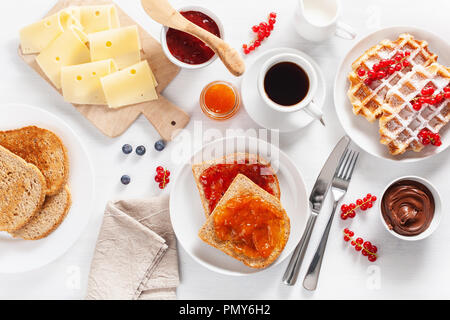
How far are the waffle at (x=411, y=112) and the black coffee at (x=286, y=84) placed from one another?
1.34ft

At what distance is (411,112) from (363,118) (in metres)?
0.23

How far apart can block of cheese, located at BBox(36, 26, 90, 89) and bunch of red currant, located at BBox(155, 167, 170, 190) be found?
2.26ft

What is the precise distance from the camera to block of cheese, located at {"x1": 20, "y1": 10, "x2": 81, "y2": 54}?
2104 mm

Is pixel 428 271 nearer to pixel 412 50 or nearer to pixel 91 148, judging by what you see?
pixel 412 50

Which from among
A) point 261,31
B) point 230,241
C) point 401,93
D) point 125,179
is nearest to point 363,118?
point 401,93

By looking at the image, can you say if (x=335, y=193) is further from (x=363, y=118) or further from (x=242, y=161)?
(x=242, y=161)

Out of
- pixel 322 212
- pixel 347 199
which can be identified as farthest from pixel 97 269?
pixel 347 199

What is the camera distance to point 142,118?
2201 mm

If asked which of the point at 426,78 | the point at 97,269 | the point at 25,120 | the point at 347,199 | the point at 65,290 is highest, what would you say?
the point at 426,78

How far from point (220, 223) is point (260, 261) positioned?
11.0 inches

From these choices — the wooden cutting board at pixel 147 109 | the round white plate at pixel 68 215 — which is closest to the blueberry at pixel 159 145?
the wooden cutting board at pixel 147 109

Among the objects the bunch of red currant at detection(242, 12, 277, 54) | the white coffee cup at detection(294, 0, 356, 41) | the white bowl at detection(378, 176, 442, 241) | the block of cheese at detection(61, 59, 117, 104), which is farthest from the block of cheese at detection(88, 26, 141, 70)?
the white bowl at detection(378, 176, 442, 241)

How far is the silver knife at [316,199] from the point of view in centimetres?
210

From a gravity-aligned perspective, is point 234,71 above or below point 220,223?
above
